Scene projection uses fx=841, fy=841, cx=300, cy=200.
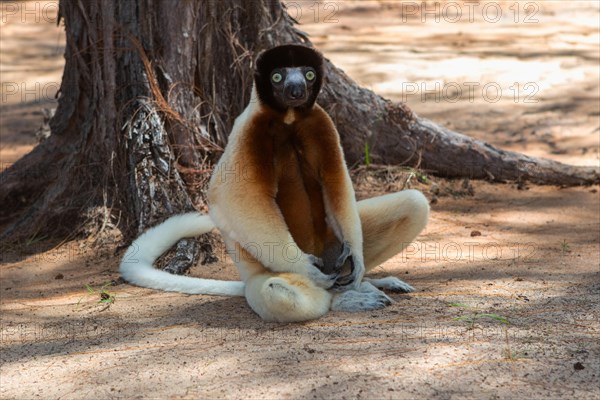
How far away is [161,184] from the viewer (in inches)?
272

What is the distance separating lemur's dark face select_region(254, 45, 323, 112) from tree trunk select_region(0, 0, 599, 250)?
6.55 feet

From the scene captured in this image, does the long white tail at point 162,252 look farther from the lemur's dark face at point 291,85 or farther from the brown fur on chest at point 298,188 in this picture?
the lemur's dark face at point 291,85

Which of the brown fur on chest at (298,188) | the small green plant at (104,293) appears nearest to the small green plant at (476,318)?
the brown fur on chest at (298,188)

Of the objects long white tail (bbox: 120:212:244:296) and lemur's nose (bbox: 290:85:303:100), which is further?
long white tail (bbox: 120:212:244:296)

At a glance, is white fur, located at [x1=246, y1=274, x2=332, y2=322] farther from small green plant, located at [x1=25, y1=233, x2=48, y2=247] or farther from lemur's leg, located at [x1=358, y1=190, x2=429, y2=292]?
small green plant, located at [x1=25, y1=233, x2=48, y2=247]

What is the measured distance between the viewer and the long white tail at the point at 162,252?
19.5ft

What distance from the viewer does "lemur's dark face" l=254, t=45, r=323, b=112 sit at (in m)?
5.05

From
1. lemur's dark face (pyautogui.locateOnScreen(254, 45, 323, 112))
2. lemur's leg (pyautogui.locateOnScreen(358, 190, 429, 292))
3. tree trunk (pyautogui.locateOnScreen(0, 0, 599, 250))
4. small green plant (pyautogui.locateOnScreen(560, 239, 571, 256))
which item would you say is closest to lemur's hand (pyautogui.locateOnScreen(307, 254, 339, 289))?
lemur's leg (pyautogui.locateOnScreen(358, 190, 429, 292))

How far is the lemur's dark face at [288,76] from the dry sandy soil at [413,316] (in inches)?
53.1

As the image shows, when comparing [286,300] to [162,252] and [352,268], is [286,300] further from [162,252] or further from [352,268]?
[162,252]

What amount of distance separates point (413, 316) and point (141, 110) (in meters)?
3.15

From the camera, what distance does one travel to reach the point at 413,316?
198 inches

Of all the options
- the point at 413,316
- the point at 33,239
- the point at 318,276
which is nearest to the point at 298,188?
the point at 318,276

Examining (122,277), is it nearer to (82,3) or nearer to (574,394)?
(82,3)
